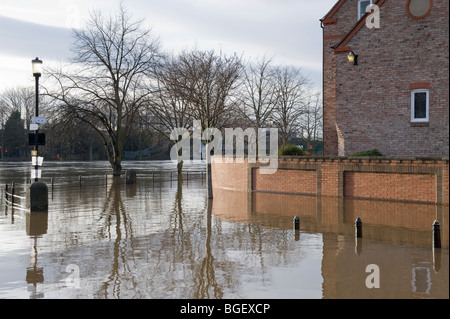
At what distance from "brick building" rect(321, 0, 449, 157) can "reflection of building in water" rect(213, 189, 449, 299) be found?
4.01 meters

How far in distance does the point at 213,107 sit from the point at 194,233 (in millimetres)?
12678

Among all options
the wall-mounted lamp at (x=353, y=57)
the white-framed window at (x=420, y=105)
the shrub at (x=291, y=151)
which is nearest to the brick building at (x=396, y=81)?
the white-framed window at (x=420, y=105)

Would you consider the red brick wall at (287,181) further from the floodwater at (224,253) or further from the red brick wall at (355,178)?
the floodwater at (224,253)

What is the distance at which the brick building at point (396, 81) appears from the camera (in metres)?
20.6

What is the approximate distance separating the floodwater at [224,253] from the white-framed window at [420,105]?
17.3 ft

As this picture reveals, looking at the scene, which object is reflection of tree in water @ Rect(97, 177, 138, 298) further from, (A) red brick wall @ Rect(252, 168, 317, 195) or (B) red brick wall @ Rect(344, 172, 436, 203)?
(B) red brick wall @ Rect(344, 172, 436, 203)

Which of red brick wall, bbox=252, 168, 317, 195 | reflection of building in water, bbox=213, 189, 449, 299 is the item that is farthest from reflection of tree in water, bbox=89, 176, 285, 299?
red brick wall, bbox=252, 168, 317, 195

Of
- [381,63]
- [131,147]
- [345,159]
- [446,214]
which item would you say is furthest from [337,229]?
[131,147]

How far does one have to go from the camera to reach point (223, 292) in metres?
7.12

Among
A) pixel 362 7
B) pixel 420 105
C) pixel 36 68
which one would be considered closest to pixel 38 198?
pixel 36 68

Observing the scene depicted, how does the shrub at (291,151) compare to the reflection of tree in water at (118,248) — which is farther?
the shrub at (291,151)

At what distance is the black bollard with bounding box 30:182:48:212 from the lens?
17.0 m

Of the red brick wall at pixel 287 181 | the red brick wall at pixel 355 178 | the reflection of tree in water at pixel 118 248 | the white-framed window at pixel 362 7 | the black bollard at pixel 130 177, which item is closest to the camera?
the reflection of tree in water at pixel 118 248

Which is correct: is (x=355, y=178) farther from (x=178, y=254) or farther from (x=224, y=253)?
(x=178, y=254)
